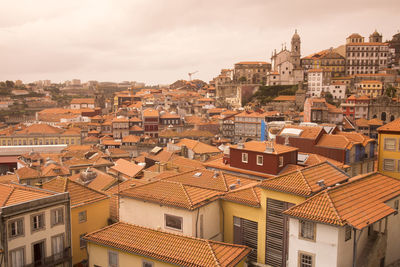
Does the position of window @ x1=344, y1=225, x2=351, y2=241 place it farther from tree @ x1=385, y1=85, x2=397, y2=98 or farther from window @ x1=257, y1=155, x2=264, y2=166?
tree @ x1=385, y1=85, x2=397, y2=98

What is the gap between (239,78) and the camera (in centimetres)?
12219

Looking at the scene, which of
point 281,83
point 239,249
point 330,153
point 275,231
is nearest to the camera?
point 239,249

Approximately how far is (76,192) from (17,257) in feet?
18.7

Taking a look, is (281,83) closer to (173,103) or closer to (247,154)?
(173,103)

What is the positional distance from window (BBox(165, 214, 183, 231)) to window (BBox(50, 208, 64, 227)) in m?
5.63

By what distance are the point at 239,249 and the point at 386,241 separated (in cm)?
717

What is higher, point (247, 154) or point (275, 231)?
point (247, 154)

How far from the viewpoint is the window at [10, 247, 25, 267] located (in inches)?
657

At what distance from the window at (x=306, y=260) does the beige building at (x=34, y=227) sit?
11.9 m

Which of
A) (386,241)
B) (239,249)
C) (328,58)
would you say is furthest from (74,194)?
(328,58)

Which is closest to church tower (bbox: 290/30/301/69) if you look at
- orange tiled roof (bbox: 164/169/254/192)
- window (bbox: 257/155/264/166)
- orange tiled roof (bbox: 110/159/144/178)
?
orange tiled roof (bbox: 110/159/144/178)

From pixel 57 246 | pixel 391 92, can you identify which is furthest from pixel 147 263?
pixel 391 92

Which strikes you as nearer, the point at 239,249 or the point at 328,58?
the point at 239,249

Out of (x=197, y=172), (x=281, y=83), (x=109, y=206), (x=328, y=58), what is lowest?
(x=109, y=206)
